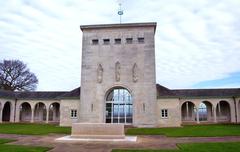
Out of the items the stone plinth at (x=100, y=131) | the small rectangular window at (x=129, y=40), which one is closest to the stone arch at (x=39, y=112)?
the small rectangular window at (x=129, y=40)

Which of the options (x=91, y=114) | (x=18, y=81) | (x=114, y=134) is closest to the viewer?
(x=114, y=134)

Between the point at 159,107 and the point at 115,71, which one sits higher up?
the point at 115,71

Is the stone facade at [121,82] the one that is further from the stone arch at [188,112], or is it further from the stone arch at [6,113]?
the stone arch at [6,113]

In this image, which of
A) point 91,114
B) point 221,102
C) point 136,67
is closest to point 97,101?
point 91,114

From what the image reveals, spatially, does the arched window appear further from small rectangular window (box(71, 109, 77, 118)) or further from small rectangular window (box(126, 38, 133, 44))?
small rectangular window (box(126, 38, 133, 44))

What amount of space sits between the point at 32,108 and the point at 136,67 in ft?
63.6

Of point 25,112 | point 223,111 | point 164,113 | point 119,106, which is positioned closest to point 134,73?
point 119,106

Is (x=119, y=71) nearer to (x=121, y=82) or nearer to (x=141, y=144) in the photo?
(x=121, y=82)

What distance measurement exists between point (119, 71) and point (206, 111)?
18286 mm

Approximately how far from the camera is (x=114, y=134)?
1661 cm

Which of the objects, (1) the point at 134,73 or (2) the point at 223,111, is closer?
(1) the point at 134,73

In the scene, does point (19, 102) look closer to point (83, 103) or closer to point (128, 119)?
point (83, 103)

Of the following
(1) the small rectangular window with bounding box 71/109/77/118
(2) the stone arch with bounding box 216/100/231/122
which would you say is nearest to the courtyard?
(1) the small rectangular window with bounding box 71/109/77/118

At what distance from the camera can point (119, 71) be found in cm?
3073
